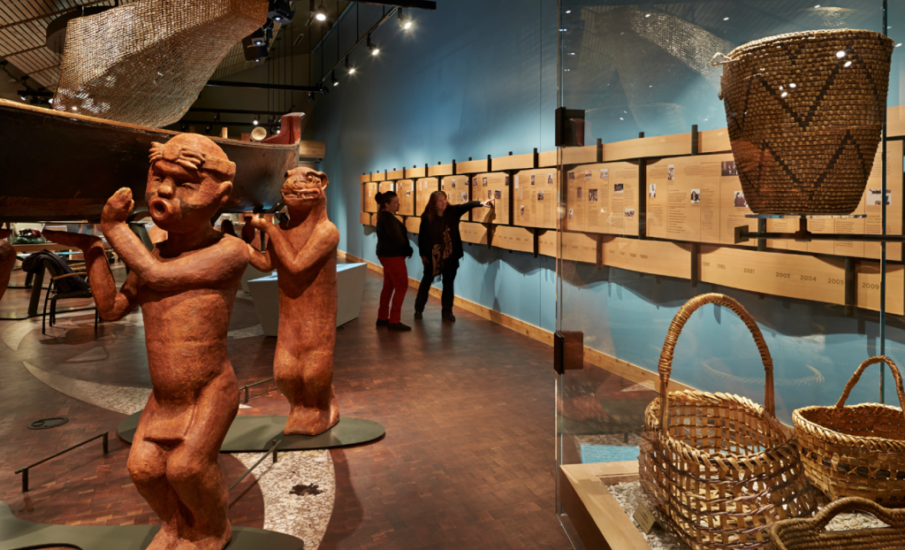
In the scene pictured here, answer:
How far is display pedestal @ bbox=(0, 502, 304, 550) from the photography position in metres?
2.11

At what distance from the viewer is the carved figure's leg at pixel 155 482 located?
185 cm

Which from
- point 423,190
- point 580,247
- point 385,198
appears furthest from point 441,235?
point 580,247

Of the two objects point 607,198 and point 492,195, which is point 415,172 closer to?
point 492,195

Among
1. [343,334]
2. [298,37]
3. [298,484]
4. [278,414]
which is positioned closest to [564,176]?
[298,484]

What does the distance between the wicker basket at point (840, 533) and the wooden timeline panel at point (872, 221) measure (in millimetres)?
644

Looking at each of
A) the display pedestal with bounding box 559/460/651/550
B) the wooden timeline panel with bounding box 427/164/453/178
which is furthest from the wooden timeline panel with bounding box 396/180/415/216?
the display pedestal with bounding box 559/460/651/550

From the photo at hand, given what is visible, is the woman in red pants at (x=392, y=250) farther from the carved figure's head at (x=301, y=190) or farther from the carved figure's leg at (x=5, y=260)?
the carved figure's leg at (x=5, y=260)

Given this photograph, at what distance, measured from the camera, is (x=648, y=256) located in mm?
1804

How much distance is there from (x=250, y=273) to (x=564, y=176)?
8103 millimetres

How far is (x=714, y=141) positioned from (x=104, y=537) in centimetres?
256

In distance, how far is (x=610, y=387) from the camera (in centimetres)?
194

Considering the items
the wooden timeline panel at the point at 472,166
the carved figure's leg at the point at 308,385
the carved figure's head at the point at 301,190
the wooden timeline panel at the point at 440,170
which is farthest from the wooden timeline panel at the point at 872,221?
the wooden timeline panel at the point at 440,170

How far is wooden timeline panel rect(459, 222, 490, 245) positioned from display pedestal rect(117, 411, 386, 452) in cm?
362

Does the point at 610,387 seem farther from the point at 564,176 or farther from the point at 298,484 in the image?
the point at 298,484
